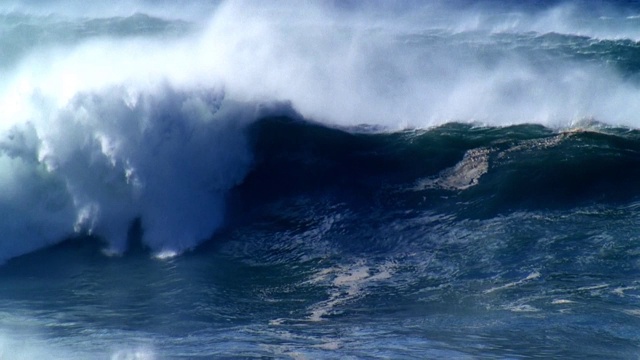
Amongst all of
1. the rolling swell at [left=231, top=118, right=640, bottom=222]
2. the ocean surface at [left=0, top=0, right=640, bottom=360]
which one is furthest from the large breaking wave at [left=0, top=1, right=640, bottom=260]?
the rolling swell at [left=231, top=118, right=640, bottom=222]

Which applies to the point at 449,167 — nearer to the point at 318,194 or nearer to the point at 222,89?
the point at 318,194

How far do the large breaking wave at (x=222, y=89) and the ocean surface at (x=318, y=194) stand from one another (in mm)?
49

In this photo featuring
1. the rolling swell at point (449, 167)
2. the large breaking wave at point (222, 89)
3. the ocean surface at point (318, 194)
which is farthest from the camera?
the large breaking wave at point (222, 89)

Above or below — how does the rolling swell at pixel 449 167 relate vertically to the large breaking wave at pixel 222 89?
below

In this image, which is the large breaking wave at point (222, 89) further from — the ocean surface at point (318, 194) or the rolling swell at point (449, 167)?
the rolling swell at point (449, 167)

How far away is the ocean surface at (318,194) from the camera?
9672 mm

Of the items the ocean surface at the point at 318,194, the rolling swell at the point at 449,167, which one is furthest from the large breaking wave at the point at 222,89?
the rolling swell at the point at 449,167

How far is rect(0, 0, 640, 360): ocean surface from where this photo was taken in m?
9.67

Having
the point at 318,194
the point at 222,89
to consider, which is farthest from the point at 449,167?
the point at 222,89

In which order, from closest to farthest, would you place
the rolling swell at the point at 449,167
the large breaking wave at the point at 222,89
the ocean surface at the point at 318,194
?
1. the ocean surface at the point at 318,194
2. the rolling swell at the point at 449,167
3. the large breaking wave at the point at 222,89

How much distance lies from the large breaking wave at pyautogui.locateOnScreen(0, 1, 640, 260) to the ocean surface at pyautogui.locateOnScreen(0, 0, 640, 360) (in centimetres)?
5

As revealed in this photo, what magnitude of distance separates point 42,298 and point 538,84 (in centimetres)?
1055

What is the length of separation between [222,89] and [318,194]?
300 centimetres

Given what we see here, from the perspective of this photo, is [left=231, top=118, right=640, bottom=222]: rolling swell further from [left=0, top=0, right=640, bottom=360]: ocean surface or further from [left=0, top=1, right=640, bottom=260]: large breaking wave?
[left=0, top=1, right=640, bottom=260]: large breaking wave
